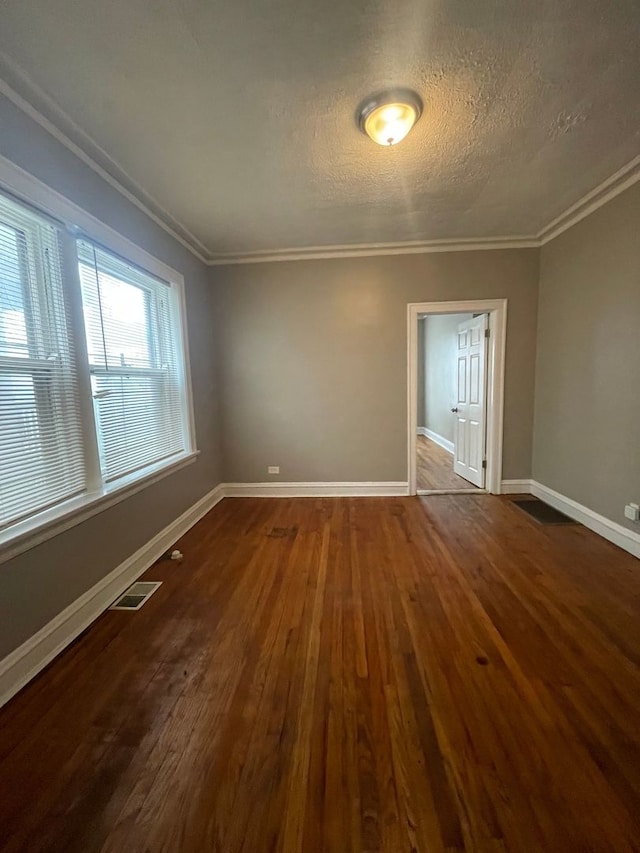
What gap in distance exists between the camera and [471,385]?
4379mm

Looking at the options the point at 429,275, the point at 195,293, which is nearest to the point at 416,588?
the point at 429,275

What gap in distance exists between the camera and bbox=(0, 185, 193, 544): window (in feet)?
5.61

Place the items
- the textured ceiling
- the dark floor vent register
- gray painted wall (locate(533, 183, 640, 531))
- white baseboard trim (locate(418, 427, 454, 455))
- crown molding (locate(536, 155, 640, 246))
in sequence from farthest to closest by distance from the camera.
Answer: white baseboard trim (locate(418, 427, 454, 455)) → the dark floor vent register → gray painted wall (locate(533, 183, 640, 531)) → crown molding (locate(536, 155, 640, 246)) → the textured ceiling

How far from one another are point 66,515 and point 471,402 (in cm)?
414

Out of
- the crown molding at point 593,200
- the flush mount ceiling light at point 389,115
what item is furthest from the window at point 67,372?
the crown molding at point 593,200

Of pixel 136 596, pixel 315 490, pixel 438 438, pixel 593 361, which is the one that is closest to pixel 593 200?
pixel 593 361

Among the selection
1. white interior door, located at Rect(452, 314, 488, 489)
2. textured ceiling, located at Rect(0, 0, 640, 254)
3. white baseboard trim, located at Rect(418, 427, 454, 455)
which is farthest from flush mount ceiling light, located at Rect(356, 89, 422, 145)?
white baseboard trim, located at Rect(418, 427, 454, 455)

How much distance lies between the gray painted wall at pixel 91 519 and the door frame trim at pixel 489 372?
7.53 feet

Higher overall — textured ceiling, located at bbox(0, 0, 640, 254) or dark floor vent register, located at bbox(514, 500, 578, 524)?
textured ceiling, located at bbox(0, 0, 640, 254)

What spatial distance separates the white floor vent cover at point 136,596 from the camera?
7.26 feet

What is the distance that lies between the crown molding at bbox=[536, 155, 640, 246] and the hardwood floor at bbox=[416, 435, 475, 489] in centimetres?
279

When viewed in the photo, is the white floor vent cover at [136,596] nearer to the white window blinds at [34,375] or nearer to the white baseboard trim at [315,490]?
the white window blinds at [34,375]

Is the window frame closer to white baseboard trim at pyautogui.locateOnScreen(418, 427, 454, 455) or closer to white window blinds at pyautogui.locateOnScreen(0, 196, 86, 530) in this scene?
white window blinds at pyautogui.locateOnScreen(0, 196, 86, 530)

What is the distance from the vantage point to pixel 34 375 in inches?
71.9
